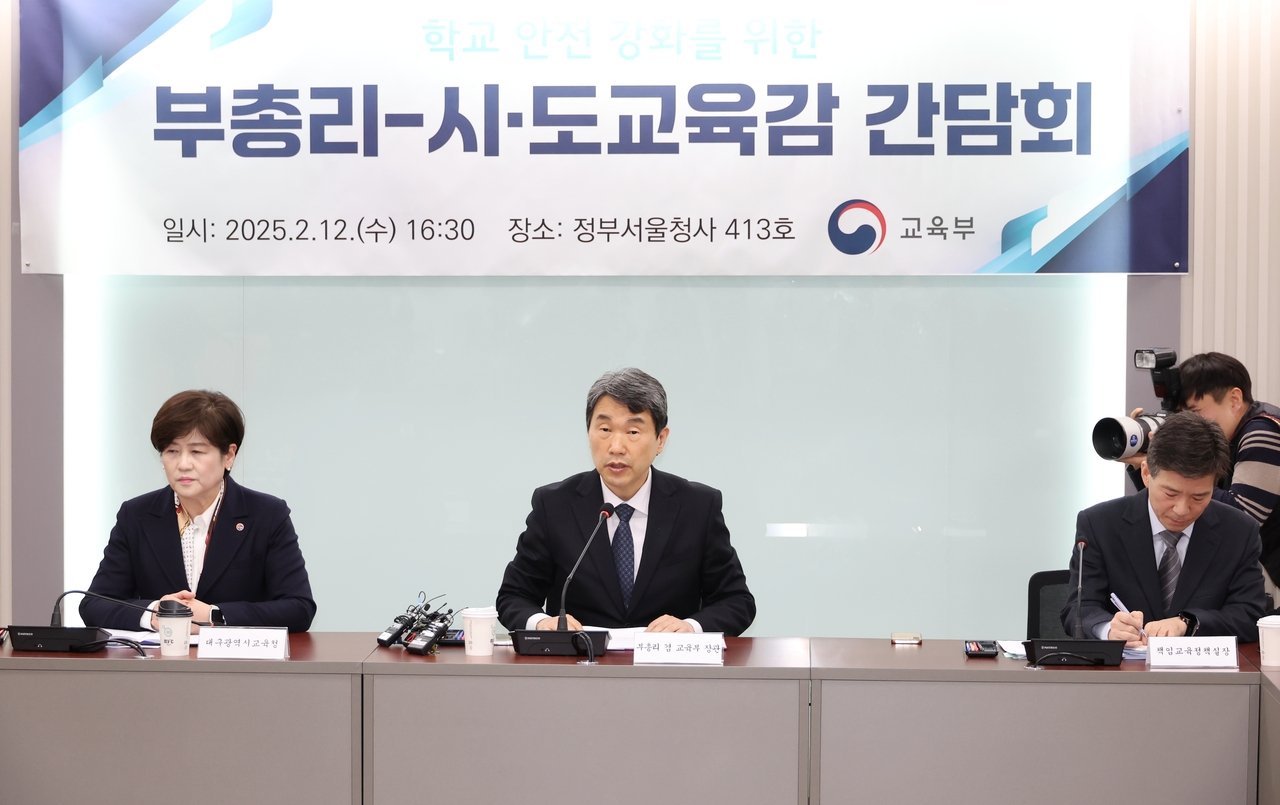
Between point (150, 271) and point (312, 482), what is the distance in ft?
2.90

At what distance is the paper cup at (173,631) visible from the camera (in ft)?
7.16

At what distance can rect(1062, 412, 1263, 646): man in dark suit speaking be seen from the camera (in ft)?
7.79

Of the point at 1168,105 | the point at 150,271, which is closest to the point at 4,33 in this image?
the point at 150,271

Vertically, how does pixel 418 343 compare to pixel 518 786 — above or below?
above

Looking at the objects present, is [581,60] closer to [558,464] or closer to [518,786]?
[558,464]

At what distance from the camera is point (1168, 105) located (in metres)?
3.54

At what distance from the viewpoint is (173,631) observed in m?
2.18

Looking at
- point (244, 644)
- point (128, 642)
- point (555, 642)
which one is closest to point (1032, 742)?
point (555, 642)

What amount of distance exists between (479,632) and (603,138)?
1940 mm

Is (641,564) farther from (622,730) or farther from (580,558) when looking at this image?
(622,730)

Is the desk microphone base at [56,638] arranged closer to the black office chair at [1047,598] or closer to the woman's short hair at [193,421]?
the woman's short hair at [193,421]

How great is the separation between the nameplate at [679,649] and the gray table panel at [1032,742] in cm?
21

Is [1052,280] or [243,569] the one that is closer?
[243,569]

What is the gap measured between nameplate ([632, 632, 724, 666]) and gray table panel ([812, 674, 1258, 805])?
0.70 ft
